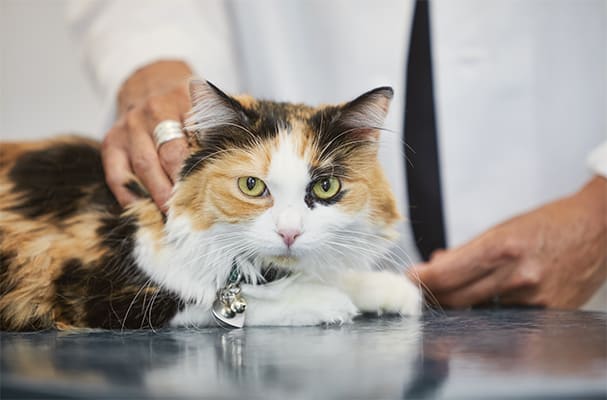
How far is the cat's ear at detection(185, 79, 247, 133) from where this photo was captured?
3.28ft

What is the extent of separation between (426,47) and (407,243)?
0.48m

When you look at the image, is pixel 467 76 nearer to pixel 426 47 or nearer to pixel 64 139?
pixel 426 47

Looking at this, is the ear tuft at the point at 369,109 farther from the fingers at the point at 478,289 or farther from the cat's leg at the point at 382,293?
the fingers at the point at 478,289

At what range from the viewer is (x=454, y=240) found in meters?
1.66

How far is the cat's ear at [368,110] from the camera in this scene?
3.31 ft

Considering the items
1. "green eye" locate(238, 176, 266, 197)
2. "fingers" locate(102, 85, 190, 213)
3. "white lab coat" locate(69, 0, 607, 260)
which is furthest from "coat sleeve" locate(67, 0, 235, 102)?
"green eye" locate(238, 176, 266, 197)

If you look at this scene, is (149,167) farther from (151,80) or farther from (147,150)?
(151,80)

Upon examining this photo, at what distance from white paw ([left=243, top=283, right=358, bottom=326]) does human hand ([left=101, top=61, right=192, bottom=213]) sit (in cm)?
21

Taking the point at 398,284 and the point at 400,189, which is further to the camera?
the point at 400,189

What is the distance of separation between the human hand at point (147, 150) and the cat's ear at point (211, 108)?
0.29 ft

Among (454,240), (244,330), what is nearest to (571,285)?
(454,240)

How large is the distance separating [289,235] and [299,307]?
0.12 m

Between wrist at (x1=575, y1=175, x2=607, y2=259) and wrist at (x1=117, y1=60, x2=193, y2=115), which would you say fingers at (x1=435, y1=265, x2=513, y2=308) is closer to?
wrist at (x1=575, y1=175, x2=607, y2=259)

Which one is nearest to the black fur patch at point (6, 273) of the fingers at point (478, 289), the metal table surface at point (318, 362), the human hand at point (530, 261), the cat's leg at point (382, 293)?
the metal table surface at point (318, 362)
